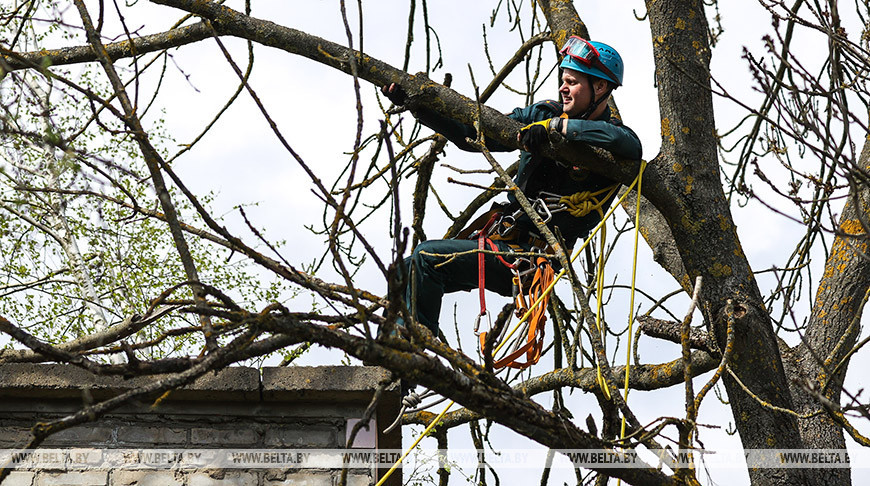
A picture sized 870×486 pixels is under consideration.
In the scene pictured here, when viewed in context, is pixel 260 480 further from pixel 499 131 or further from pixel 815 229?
pixel 815 229

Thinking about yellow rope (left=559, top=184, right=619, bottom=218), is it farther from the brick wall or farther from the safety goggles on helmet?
the brick wall

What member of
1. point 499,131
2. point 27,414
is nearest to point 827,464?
point 499,131

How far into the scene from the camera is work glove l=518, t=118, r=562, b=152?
381cm

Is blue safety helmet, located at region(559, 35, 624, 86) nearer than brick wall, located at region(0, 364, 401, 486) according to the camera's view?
No

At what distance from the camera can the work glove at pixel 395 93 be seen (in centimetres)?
409

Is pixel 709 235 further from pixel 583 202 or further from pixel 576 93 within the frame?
pixel 576 93

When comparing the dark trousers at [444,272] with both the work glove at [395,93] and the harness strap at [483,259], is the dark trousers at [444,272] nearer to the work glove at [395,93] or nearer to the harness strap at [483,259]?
the harness strap at [483,259]

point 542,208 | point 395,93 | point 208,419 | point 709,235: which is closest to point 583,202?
point 542,208

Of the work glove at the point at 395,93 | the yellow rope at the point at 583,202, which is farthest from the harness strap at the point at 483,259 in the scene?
the work glove at the point at 395,93

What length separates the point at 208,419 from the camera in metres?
3.86

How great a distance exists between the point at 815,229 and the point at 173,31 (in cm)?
335

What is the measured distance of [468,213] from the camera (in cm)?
584

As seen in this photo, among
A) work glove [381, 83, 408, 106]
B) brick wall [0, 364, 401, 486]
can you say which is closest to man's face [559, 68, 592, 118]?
work glove [381, 83, 408, 106]

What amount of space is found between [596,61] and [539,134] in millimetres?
850
